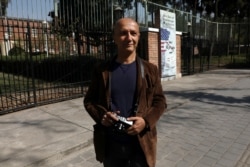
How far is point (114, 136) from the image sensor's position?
2148 mm

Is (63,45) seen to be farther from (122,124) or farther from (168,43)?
(122,124)

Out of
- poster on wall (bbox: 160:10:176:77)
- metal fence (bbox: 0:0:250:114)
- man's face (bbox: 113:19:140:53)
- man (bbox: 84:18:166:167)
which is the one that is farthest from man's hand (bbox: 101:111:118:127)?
poster on wall (bbox: 160:10:176:77)

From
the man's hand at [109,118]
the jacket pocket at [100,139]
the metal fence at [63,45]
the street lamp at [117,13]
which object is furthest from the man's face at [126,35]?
the street lamp at [117,13]

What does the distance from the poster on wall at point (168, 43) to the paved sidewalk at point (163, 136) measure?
401 centimetres

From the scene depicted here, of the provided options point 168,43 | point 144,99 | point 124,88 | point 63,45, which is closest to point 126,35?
point 124,88

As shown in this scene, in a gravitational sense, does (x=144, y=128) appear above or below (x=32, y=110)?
above

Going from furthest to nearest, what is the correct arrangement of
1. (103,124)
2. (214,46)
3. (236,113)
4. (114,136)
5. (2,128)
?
(214,46) → (236,113) → (2,128) → (114,136) → (103,124)

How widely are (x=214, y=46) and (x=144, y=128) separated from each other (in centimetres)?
1813

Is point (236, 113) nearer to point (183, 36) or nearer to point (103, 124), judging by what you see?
point (103, 124)

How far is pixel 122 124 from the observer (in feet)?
6.31

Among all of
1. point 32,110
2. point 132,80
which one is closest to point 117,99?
point 132,80

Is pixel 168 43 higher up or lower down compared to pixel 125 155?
higher up

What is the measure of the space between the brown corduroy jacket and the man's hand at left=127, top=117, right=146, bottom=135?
68 millimetres

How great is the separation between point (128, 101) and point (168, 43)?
9.98m
